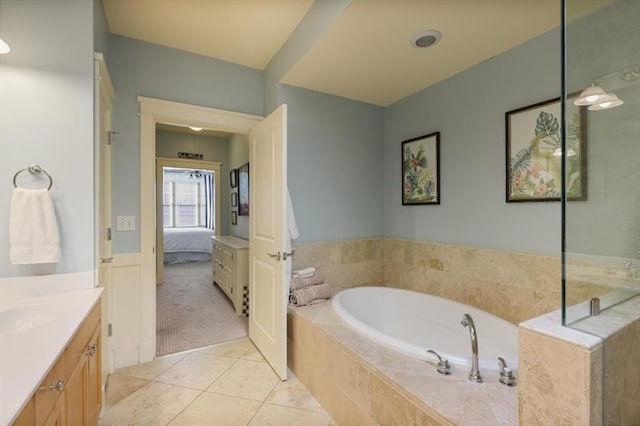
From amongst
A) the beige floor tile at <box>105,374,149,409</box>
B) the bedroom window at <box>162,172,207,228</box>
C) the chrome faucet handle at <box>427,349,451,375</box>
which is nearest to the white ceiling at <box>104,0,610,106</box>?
the chrome faucet handle at <box>427,349,451,375</box>

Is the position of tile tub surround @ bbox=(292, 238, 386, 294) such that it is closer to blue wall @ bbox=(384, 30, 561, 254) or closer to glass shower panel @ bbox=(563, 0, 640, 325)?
blue wall @ bbox=(384, 30, 561, 254)

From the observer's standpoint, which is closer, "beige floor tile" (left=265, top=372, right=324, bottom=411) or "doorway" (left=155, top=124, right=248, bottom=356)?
"beige floor tile" (left=265, top=372, right=324, bottom=411)

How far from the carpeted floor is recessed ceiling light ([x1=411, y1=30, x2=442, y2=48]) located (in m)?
2.81

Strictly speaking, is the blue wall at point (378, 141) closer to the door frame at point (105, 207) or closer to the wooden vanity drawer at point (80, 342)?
the door frame at point (105, 207)

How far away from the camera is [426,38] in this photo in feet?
6.12

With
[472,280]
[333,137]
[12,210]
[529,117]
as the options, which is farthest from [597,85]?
[12,210]

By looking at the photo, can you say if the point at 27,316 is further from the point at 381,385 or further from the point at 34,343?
the point at 381,385

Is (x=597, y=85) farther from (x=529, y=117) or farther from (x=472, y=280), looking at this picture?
(x=472, y=280)

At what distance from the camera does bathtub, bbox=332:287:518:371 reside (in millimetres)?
1707

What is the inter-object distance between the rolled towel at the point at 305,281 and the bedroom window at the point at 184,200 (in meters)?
6.97

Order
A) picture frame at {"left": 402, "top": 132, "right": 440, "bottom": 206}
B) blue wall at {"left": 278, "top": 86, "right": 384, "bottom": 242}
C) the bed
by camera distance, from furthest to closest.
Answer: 1. the bed
2. blue wall at {"left": 278, "top": 86, "right": 384, "bottom": 242}
3. picture frame at {"left": 402, "top": 132, "right": 440, "bottom": 206}

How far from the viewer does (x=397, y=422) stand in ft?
4.03

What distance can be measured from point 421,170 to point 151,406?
267cm

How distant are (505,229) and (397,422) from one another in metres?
1.49
